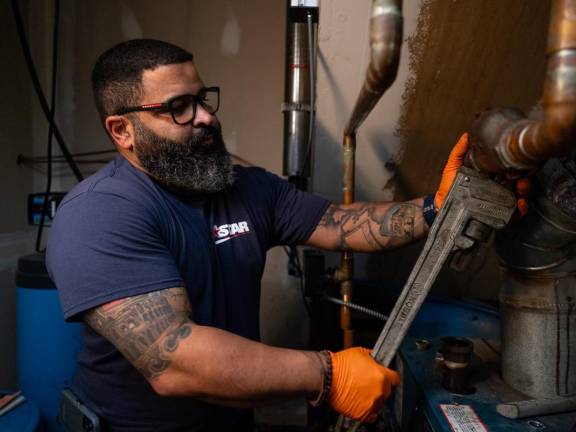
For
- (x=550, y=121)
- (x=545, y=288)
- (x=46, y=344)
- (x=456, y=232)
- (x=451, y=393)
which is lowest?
(x=46, y=344)

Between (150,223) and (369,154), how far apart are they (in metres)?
0.76

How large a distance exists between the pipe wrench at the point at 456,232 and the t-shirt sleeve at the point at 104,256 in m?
0.47

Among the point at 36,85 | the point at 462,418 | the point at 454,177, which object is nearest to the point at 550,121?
the point at 454,177

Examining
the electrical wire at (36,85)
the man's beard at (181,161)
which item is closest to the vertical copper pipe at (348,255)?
the man's beard at (181,161)

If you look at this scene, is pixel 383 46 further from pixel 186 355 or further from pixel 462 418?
pixel 462 418

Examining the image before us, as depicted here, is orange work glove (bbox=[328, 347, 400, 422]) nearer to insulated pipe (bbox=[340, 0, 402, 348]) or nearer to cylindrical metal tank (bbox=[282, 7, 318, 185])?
insulated pipe (bbox=[340, 0, 402, 348])

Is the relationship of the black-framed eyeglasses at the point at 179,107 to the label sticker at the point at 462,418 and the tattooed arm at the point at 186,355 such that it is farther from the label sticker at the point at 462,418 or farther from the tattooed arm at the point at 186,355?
the label sticker at the point at 462,418

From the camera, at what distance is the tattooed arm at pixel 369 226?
3.88ft

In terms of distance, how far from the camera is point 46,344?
148cm

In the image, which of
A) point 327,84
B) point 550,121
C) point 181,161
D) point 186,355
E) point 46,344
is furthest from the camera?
point 46,344

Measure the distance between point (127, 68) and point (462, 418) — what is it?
112 cm

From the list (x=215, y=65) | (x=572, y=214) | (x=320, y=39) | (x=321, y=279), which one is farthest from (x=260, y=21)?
(x=572, y=214)

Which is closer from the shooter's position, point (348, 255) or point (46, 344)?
point (348, 255)

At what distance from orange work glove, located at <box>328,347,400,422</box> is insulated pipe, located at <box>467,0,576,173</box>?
1.54 feet
